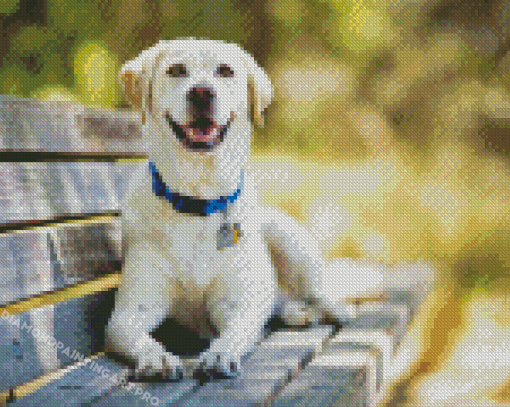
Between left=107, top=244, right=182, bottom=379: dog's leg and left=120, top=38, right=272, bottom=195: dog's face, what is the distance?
0.23 metres

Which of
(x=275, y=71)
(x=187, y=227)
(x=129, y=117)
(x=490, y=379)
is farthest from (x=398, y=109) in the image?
(x=187, y=227)

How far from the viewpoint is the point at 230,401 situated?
3.95 ft

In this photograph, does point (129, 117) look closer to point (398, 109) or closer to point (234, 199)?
point (234, 199)

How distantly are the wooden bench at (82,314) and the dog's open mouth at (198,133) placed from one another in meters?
0.38

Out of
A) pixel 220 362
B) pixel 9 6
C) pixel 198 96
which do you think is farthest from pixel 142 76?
pixel 9 6

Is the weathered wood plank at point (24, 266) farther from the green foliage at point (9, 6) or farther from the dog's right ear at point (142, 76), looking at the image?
the green foliage at point (9, 6)

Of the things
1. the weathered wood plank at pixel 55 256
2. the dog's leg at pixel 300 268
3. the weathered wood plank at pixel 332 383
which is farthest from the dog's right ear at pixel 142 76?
the weathered wood plank at pixel 332 383

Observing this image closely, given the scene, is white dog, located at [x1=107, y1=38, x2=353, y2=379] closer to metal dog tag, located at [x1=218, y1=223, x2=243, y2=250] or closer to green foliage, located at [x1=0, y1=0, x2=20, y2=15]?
metal dog tag, located at [x1=218, y1=223, x2=243, y2=250]

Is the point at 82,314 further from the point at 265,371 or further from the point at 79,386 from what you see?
the point at 265,371

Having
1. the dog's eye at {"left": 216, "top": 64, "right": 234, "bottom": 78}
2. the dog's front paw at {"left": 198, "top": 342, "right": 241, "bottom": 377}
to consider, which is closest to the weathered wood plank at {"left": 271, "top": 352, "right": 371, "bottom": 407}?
the dog's front paw at {"left": 198, "top": 342, "right": 241, "bottom": 377}

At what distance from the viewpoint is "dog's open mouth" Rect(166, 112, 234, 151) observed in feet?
5.30

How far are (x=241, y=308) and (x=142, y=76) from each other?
2.46ft

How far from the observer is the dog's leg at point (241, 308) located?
4.83 ft

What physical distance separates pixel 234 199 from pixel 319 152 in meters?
3.42
